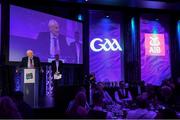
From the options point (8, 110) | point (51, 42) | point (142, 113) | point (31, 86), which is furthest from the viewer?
point (51, 42)

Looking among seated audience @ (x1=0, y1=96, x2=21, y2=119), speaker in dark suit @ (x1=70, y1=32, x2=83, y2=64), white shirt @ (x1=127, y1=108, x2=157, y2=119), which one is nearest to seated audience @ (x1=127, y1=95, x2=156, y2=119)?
white shirt @ (x1=127, y1=108, x2=157, y2=119)

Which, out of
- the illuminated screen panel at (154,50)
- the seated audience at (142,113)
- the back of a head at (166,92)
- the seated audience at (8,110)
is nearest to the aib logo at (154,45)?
the illuminated screen panel at (154,50)

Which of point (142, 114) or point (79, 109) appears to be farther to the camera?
point (142, 114)

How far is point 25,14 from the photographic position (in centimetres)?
782

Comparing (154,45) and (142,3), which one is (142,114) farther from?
(154,45)

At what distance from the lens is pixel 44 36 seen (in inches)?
329

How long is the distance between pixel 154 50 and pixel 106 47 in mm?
2104

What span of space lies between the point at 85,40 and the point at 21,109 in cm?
674

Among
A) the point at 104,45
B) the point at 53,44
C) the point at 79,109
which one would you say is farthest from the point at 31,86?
the point at 104,45

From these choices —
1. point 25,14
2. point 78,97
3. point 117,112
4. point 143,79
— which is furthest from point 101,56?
point 78,97

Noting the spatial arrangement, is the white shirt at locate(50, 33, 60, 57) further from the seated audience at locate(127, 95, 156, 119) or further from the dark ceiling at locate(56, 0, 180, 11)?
the seated audience at locate(127, 95, 156, 119)

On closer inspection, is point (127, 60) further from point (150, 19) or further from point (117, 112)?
point (117, 112)

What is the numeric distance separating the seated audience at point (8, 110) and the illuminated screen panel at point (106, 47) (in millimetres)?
7885

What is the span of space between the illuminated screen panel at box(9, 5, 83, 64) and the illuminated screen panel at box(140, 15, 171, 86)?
2983mm
